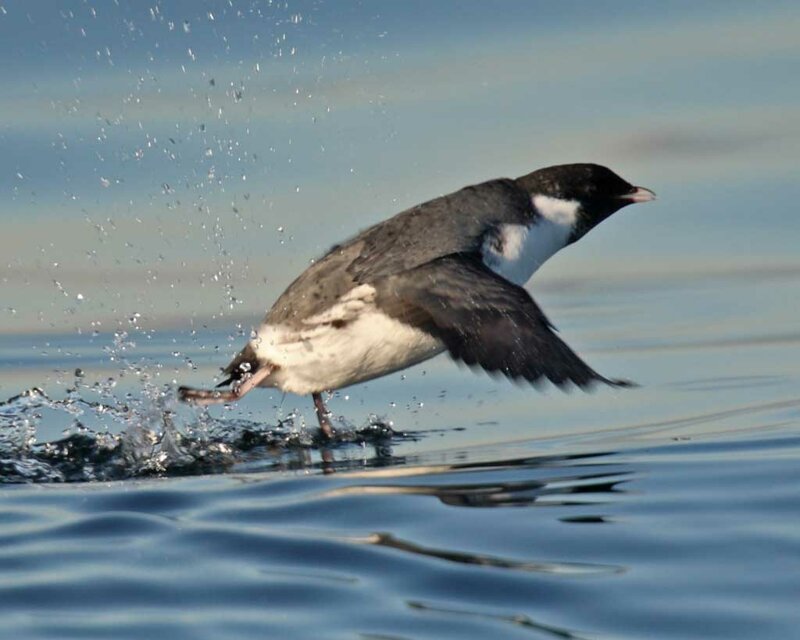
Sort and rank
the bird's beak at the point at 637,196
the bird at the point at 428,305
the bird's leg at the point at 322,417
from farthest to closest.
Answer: the bird's beak at the point at 637,196 → the bird's leg at the point at 322,417 → the bird at the point at 428,305

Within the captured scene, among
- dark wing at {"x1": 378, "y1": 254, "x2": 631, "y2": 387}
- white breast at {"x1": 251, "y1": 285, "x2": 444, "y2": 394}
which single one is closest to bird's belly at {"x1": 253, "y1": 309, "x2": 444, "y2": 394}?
white breast at {"x1": 251, "y1": 285, "x2": 444, "y2": 394}

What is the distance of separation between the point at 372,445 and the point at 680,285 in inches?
134

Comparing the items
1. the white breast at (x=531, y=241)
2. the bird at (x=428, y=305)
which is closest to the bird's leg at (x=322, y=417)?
the bird at (x=428, y=305)

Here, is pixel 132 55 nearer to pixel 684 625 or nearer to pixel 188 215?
pixel 188 215

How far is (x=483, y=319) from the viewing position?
23.5 feet

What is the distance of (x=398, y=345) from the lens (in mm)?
7773

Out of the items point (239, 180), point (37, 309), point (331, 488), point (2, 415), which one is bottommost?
point (331, 488)

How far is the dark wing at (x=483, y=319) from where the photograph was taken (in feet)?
22.9

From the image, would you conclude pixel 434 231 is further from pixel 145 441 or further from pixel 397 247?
pixel 145 441

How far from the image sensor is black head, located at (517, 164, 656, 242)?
8.73 m

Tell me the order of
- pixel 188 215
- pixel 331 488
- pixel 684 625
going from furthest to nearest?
1. pixel 188 215
2. pixel 331 488
3. pixel 684 625

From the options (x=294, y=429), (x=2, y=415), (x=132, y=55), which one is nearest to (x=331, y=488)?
(x=294, y=429)

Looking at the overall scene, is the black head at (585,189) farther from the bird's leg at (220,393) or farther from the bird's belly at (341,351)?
the bird's leg at (220,393)

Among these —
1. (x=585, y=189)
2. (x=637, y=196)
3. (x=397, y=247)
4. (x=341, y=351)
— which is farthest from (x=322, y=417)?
(x=637, y=196)
